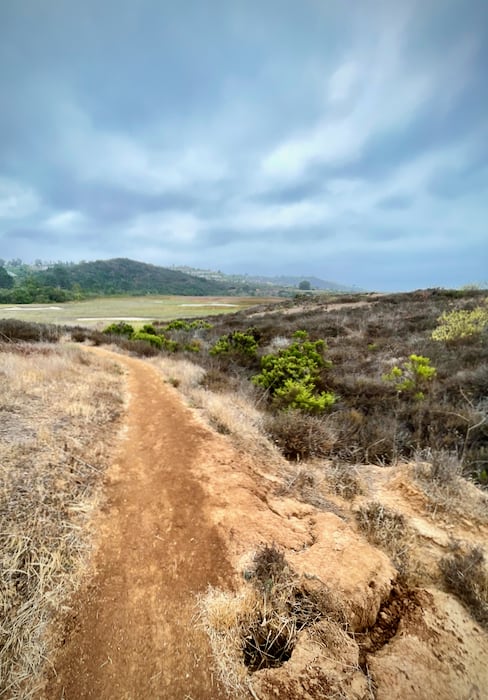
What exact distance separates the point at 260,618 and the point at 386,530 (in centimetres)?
192

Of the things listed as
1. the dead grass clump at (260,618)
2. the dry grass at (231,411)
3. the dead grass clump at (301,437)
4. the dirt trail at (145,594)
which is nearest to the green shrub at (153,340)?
the dry grass at (231,411)

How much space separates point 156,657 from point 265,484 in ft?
7.96

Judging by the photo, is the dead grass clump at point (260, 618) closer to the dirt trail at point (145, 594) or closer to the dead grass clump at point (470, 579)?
the dirt trail at point (145, 594)

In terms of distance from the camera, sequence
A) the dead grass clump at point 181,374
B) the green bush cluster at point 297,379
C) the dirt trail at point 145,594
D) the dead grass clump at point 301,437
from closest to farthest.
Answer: the dirt trail at point 145,594 → the dead grass clump at point 301,437 → the green bush cluster at point 297,379 → the dead grass clump at point 181,374

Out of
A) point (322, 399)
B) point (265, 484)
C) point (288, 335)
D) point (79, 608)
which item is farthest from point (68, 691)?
point (288, 335)

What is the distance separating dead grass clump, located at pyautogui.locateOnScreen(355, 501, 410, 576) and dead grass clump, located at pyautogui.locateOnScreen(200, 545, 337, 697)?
1.12m

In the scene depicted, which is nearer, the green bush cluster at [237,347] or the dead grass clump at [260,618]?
the dead grass clump at [260,618]

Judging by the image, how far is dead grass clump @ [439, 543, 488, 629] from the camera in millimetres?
2853

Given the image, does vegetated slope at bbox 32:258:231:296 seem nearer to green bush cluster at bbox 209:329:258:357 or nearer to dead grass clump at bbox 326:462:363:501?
green bush cluster at bbox 209:329:258:357

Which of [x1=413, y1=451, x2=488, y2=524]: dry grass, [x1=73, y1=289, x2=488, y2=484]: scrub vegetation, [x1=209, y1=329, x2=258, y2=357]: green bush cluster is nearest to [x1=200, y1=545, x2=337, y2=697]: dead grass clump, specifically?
[x1=413, y1=451, x2=488, y2=524]: dry grass

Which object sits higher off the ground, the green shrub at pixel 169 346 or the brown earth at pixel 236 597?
the green shrub at pixel 169 346

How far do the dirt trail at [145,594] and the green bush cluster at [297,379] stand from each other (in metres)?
3.33

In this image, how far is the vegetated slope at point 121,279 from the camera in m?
123

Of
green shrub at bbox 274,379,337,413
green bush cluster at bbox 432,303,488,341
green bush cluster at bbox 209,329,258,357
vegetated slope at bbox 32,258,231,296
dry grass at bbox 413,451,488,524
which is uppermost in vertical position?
vegetated slope at bbox 32,258,231,296
